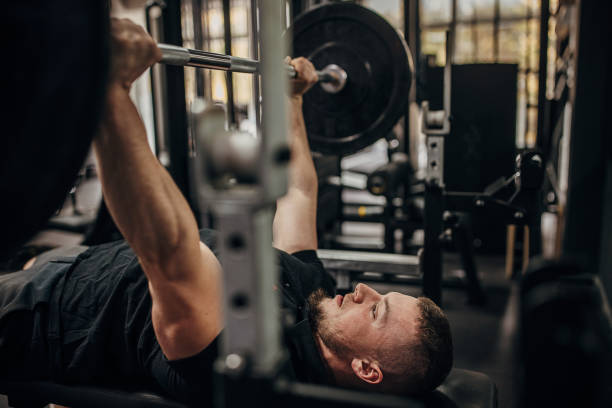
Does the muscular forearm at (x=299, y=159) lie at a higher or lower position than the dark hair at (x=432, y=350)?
higher

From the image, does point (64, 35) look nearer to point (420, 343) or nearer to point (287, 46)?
point (420, 343)

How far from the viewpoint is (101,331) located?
1270mm

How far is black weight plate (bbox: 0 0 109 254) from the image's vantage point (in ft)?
1.75

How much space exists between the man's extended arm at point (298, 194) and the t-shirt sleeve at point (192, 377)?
621 millimetres

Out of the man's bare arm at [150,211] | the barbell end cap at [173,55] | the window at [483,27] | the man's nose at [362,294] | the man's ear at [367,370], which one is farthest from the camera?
the window at [483,27]

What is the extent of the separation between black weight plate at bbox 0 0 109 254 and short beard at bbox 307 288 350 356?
920 mm

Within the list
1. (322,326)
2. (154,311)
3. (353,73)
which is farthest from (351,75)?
(154,311)

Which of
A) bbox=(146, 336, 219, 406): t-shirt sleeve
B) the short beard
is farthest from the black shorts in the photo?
the short beard

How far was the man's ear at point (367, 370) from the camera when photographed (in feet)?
4.26

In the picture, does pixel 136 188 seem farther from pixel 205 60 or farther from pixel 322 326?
pixel 322 326

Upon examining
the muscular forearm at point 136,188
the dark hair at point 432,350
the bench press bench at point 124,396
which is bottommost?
the bench press bench at point 124,396

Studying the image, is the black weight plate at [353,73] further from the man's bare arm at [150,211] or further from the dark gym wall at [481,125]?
the man's bare arm at [150,211]

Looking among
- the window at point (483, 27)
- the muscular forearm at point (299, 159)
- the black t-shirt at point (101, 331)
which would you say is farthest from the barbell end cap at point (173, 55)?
the window at point (483, 27)

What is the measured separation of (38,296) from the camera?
135cm
